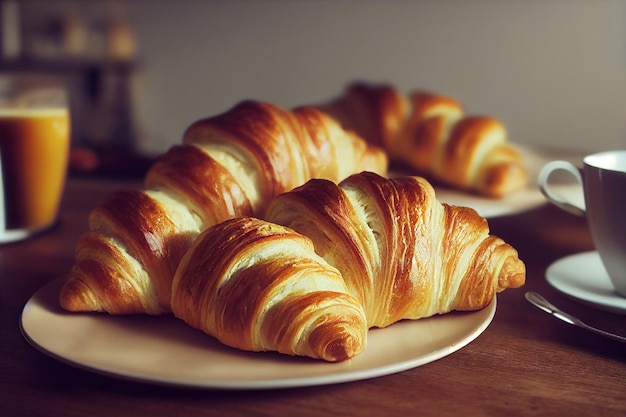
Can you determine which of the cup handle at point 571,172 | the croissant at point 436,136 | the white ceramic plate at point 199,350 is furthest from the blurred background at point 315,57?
the white ceramic plate at point 199,350

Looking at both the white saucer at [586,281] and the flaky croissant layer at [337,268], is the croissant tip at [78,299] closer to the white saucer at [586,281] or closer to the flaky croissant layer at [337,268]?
the flaky croissant layer at [337,268]

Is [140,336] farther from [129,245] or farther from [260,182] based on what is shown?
[260,182]

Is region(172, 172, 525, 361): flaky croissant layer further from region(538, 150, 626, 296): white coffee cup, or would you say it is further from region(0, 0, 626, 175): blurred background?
region(0, 0, 626, 175): blurred background

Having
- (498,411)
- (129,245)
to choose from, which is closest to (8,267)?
(129,245)

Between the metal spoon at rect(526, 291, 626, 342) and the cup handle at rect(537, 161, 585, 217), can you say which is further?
the cup handle at rect(537, 161, 585, 217)

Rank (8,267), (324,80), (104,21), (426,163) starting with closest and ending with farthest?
(8,267) → (426,163) → (324,80) → (104,21)

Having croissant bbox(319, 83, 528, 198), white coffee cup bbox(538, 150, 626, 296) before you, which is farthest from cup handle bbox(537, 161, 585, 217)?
croissant bbox(319, 83, 528, 198)
